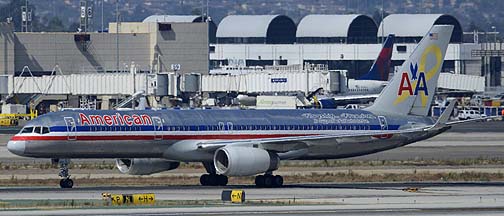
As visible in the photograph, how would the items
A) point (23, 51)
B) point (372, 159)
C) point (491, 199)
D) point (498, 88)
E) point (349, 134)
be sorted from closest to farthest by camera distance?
1. point (491, 199)
2. point (349, 134)
3. point (372, 159)
4. point (23, 51)
5. point (498, 88)

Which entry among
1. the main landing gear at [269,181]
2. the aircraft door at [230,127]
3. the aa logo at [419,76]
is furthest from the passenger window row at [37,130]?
the aa logo at [419,76]

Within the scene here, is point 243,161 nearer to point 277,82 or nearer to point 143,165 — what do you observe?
point 143,165

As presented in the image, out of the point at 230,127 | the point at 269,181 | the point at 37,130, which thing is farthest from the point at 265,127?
the point at 37,130

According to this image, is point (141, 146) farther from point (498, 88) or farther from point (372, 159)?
point (498, 88)

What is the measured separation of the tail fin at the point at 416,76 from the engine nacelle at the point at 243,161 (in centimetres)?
820

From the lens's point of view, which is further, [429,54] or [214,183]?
[429,54]

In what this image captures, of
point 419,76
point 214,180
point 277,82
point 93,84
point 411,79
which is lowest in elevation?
point 214,180

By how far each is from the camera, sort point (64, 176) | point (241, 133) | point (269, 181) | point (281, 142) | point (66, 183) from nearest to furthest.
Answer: point (66, 183)
point (64, 176)
point (269, 181)
point (281, 142)
point (241, 133)

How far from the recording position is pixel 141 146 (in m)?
57.8

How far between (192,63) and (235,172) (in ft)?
377

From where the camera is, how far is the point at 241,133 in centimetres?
6019

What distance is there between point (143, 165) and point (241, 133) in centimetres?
474

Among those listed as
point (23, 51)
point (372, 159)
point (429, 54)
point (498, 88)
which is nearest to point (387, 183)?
point (429, 54)

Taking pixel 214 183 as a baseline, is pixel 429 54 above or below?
above
